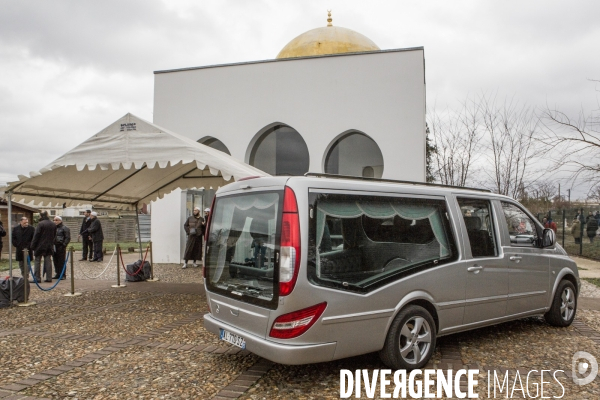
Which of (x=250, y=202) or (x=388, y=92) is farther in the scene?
(x=388, y=92)

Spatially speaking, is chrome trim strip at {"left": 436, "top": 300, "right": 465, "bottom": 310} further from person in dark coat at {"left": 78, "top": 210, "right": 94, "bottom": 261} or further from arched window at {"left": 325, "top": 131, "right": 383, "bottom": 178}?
person in dark coat at {"left": 78, "top": 210, "right": 94, "bottom": 261}

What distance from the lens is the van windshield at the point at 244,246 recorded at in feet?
13.7

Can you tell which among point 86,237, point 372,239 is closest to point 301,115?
point 86,237

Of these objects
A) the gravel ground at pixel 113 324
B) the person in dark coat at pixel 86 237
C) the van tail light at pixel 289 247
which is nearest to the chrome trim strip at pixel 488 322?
the van tail light at pixel 289 247

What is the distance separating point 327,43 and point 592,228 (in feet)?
40.9

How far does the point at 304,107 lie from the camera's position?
1459 cm

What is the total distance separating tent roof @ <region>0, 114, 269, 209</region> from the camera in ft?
22.9

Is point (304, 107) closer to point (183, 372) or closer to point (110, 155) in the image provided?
point (110, 155)

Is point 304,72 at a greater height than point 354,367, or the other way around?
point 304,72

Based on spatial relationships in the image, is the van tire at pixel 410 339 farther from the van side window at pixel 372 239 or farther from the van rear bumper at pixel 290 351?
→ the van rear bumper at pixel 290 351

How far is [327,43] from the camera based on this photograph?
60.7 feet

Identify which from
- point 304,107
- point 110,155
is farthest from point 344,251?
point 304,107

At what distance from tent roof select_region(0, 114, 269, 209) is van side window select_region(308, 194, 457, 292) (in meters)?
2.90

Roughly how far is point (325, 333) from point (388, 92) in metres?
11.1
